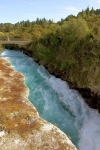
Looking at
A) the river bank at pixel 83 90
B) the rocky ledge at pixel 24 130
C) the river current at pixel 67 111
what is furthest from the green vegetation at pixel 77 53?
the rocky ledge at pixel 24 130

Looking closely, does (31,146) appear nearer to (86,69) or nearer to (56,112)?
(56,112)

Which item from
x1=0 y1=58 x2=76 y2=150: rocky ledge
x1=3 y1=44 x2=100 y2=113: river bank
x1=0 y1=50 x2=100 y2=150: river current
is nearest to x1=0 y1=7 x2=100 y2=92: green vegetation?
x1=3 y1=44 x2=100 y2=113: river bank

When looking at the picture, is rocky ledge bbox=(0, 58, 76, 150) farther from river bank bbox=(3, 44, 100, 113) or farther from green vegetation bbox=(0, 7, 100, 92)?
green vegetation bbox=(0, 7, 100, 92)

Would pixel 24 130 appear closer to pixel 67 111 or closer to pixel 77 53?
pixel 67 111

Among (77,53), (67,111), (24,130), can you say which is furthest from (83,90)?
(24,130)

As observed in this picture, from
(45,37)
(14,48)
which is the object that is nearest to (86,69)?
(45,37)

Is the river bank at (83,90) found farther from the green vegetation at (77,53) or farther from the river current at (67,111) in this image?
the river current at (67,111)
